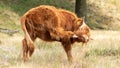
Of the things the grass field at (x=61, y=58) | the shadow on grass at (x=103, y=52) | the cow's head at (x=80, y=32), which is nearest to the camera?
the grass field at (x=61, y=58)

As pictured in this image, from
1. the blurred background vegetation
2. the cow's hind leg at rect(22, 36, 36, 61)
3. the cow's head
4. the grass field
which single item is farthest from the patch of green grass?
the blurred background vegetation

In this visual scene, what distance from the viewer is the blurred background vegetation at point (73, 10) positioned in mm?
24577

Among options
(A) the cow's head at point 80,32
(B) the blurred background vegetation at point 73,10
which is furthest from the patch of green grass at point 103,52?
(B) the blurred background vegetation at point 73,10

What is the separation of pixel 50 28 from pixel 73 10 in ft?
66.5

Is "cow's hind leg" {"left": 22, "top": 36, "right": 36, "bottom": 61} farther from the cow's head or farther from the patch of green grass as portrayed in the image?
the patch of green grass

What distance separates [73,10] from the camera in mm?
28859

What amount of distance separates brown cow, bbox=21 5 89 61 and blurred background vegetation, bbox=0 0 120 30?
13985 millimetres

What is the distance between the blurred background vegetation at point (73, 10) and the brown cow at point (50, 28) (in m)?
14.0

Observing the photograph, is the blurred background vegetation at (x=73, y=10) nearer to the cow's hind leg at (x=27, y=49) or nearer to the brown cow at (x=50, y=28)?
the cow's hind leg at (x=27, y=49)

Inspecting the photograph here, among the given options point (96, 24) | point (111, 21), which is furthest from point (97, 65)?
point (111, 21)

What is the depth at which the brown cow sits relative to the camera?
8.68m

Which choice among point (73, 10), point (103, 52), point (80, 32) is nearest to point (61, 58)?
point (80, 32)

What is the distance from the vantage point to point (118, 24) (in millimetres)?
29672

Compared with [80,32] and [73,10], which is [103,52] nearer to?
[80,32]
